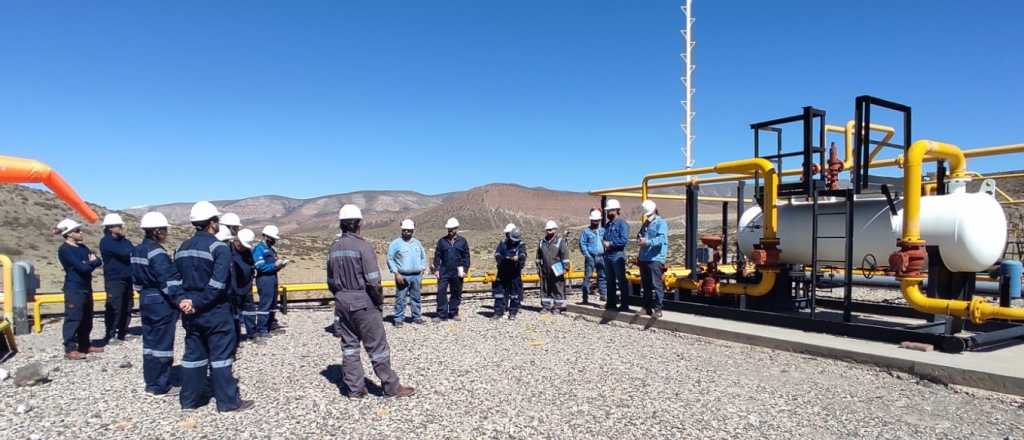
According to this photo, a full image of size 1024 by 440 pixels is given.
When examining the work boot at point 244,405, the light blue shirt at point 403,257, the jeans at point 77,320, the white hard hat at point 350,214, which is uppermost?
the white hard hat at point 350,214

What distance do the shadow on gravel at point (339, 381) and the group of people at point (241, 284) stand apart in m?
0.24

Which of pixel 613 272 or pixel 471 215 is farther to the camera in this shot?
pixel 471 215

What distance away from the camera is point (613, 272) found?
34.7 ft

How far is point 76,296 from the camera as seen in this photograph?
770cm

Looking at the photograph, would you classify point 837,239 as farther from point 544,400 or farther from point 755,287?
point 544,400

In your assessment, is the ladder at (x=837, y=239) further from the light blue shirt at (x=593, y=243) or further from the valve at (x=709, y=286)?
the light blue shirt at (x=593, y=243)

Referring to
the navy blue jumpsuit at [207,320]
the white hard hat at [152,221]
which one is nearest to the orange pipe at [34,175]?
the white hard hat at [152,221]

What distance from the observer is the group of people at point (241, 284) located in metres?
5.53

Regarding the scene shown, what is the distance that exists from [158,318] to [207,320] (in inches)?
46.3

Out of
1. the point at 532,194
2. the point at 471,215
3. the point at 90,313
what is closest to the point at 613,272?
the point at 90,313

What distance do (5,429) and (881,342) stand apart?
29.3ft

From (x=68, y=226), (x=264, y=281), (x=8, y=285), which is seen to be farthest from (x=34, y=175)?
(x=264, y=281)

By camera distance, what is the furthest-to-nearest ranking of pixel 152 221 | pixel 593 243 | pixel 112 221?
pixel 593 243
pixel 112 221
pixel 152 221

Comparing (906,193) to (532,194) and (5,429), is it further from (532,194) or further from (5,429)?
(532,194)
